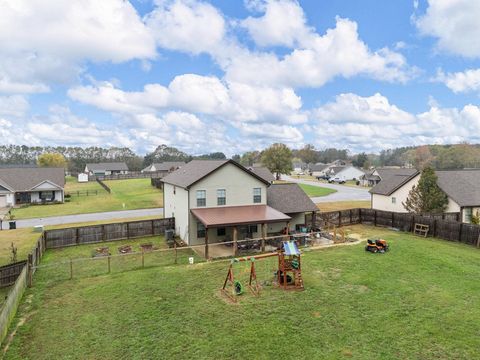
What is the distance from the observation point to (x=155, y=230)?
2820cm

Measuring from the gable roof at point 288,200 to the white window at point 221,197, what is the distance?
3.98 m

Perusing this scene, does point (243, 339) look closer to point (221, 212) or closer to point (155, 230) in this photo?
point (221, 212)

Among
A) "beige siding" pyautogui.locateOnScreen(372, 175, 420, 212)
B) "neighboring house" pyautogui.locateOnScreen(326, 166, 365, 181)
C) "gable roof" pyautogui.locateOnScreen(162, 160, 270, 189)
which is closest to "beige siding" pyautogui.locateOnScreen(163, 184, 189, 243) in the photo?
"gable roof" pyautogui.locateOnScreen(162, 160, 270, 189)

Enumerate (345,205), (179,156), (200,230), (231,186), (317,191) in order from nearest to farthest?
(200,230) < (231,186) < (345,205) < (317,191) < (179,156)

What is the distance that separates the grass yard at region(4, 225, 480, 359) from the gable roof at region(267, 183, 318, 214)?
8732 millimetres

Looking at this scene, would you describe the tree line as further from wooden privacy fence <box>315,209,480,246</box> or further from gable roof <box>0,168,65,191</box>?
wooden privacy fence <box>315,209,480,246</box>

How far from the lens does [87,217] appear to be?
1443 inches

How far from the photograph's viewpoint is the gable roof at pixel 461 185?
1182 inches

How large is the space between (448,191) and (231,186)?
20.9 metres

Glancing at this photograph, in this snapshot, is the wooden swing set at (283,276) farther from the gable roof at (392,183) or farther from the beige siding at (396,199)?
the gable roof at (392,183)

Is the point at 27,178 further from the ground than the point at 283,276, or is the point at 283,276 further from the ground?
the point at 27,178

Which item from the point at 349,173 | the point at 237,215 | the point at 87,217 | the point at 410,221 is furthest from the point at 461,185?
the point at 349,173

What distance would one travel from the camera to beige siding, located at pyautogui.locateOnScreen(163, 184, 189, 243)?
25.5 m

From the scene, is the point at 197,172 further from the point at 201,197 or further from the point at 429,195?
the point at 429,195
